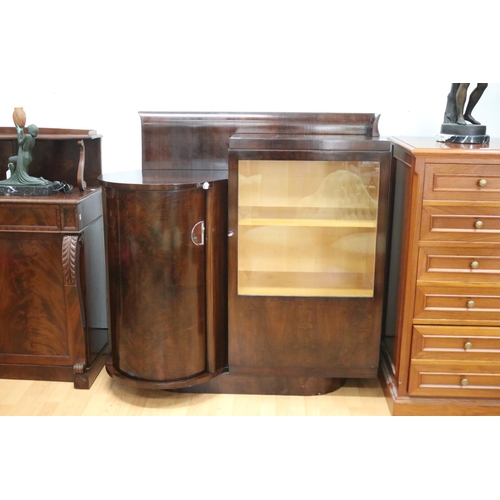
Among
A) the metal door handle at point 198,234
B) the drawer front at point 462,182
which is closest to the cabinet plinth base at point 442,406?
the drawer front at point 462,182

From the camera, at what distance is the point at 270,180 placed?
Result: 181 centimetres

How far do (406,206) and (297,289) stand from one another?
1.37ft

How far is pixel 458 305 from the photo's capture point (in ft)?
5.74

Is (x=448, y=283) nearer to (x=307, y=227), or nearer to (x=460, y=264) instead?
(x=460, y=264)

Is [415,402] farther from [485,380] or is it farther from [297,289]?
[297,289]

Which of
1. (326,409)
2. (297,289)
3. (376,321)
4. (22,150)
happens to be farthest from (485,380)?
(22,150)

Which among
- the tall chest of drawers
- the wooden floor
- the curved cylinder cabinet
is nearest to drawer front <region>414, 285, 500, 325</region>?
the tall chest of drawers

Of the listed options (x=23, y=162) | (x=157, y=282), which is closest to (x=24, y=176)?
(x=23, y=162)

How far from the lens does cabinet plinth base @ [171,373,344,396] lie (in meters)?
2.00

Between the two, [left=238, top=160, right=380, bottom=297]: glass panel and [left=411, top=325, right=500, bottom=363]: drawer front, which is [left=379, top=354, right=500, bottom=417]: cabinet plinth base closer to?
[left=411, top=325, right=500, bottom=363]: drawer front

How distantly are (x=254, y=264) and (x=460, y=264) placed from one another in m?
0.61

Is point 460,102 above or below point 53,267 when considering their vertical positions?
above

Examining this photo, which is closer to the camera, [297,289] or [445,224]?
[445,224]

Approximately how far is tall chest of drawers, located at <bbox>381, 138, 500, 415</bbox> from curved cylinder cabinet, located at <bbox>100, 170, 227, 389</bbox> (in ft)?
1.83
